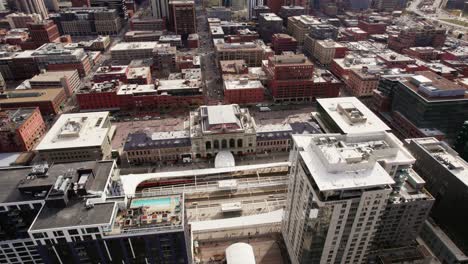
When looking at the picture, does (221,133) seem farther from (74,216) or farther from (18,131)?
(18,131)

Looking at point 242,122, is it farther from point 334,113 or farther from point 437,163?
point 437,163

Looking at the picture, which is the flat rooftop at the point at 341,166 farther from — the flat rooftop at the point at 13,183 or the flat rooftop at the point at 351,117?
the flat rooftop at the point at 13,183

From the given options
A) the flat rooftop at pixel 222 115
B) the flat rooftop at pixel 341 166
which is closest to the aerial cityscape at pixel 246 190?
the flat rooftop at pixel 341 166

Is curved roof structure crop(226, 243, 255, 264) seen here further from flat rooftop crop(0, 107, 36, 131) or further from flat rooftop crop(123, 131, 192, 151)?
flat rooftop crop(0, 107, 36, 131)

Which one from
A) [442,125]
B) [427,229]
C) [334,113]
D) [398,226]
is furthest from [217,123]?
[442,125]

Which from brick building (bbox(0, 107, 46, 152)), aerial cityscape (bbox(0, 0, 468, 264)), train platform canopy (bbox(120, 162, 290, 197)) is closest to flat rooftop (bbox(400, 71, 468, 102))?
aerial cityscape (bbox(0, 0, 468, 264))

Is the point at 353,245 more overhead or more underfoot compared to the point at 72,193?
more underfoot

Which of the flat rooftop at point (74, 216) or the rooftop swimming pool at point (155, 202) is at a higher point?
the flat rooftop at point (74, 216)
